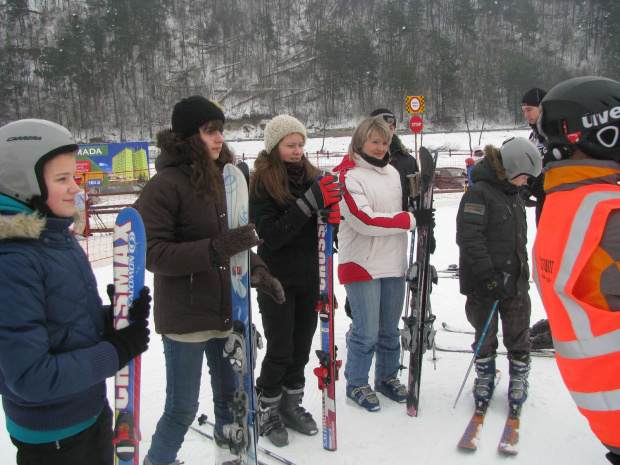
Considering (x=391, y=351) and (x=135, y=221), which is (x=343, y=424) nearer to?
(x=391, y=351)

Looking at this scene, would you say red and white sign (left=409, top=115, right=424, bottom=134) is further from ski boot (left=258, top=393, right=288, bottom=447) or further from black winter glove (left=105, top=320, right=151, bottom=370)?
black winter glove (left=105, top=320, right=151, bottom=370)

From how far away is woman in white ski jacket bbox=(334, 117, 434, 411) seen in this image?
8.61 feet

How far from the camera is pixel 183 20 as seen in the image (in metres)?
53.8

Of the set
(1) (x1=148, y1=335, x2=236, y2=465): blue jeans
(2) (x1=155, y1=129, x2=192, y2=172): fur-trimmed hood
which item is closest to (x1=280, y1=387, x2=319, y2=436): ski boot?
(1) (x1=148, y1=335, x2=236, y2=465): blue jeans

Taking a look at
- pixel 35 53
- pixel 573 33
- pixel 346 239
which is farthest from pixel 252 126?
pixel 573 33

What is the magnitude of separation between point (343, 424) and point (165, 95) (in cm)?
4854

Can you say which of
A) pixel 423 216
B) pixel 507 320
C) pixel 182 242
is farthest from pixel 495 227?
pixel 182 242

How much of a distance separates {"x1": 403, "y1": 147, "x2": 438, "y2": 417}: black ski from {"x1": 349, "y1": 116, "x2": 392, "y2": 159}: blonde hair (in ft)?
0.84

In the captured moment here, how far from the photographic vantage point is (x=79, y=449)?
1.37 m

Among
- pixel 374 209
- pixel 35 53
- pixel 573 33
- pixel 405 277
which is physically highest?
pixel 573 33

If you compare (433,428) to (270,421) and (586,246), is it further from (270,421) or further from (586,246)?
(586,246)

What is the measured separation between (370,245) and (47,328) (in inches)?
73.8

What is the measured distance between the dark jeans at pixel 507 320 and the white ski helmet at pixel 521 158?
0.77 m

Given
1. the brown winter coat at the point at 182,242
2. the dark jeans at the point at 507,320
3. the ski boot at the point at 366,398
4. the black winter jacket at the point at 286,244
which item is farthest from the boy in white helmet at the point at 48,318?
the dark jeans at the point at 507,320
